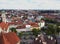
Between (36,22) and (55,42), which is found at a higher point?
(36,22)

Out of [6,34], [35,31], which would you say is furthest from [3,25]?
[35,31]

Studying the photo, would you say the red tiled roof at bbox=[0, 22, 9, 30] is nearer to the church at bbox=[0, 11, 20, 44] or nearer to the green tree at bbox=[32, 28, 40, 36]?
the church at bbox=[0, 11, 20, 44]

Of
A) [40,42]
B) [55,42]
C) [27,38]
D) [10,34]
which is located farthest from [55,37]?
[10,34]

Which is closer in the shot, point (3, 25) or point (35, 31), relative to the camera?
point (3, 25)

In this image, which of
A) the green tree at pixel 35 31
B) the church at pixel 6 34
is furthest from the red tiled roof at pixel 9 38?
the green tree at pixel 35 31

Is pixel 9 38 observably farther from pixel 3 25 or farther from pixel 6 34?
pixel 3 25

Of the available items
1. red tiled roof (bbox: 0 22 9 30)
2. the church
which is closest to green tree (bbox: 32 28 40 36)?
the church

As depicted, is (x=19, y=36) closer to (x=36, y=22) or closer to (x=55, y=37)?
(x=36, y=22)

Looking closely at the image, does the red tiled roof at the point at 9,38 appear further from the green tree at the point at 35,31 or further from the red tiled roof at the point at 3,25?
the green tree at the point at 35,31
